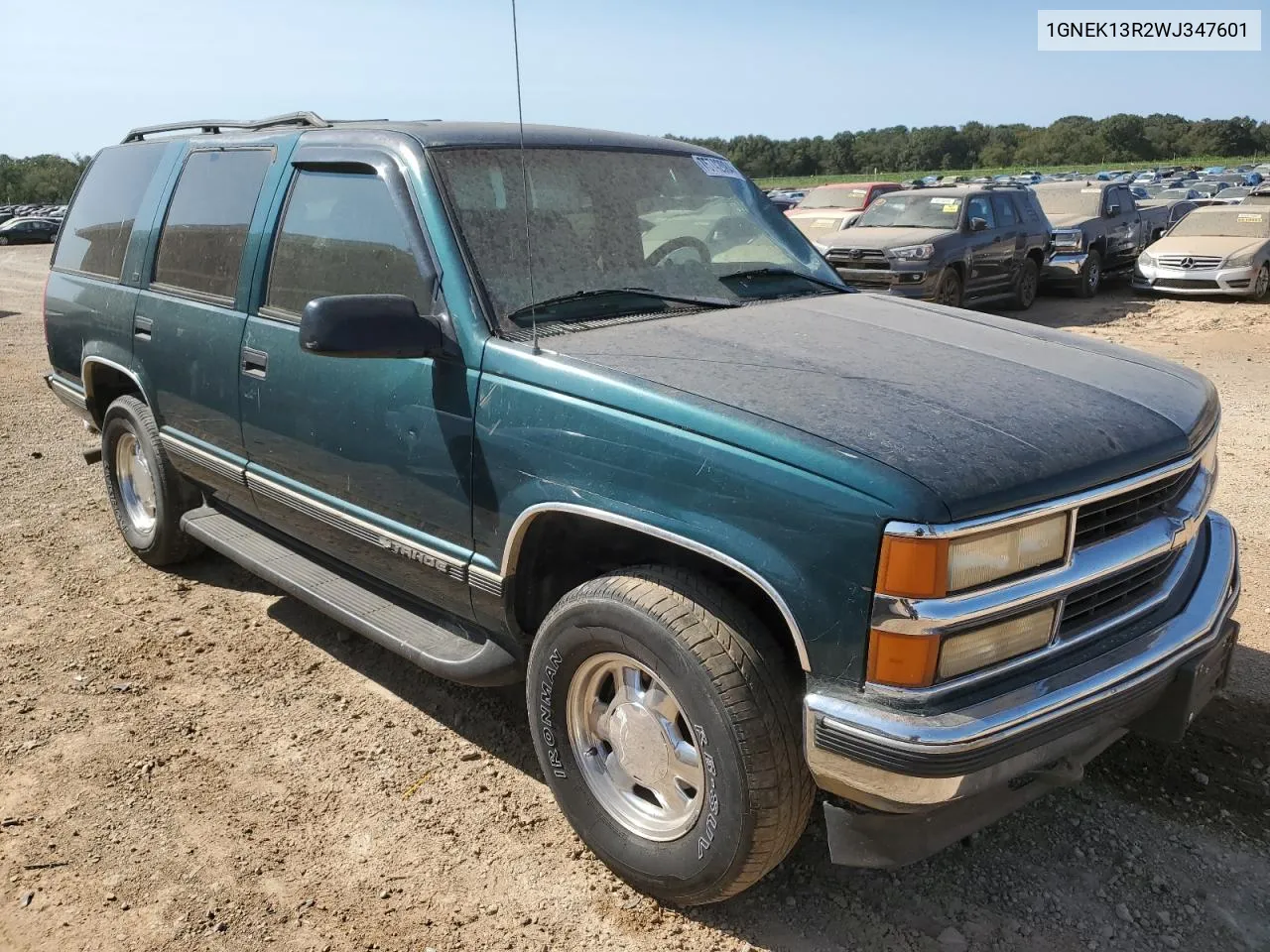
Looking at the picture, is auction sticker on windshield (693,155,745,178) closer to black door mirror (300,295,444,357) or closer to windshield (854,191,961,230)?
black door mirror (300,295,444,357)

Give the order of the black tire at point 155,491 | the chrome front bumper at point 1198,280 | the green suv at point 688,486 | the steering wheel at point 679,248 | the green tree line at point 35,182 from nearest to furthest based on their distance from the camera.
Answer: the green suv at point 688,486, the steering wheel at point 679,248, the black tire at point 155,491, the chrome front bumper at point 1198,280, the green tree line at point 35,182

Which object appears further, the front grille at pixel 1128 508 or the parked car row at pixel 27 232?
the parked car row at pixel 27 232

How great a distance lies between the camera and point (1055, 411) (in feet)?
8.13

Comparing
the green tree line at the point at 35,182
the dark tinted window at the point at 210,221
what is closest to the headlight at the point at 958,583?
the dark tinted window at the point at 210,221

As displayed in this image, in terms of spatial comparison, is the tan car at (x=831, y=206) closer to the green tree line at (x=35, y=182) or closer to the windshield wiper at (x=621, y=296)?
the windshield wiper at (x=621, y=296)

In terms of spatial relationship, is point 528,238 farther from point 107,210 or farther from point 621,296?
point 107,210

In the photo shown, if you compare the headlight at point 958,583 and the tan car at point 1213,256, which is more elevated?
the headlight at point 958,583

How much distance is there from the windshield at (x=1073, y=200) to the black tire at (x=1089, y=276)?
928 mm

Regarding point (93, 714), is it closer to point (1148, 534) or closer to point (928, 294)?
point (1148, 534)

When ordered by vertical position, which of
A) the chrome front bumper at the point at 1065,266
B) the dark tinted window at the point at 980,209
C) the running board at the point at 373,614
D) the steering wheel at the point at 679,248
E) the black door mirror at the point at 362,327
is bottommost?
the chrome front bumper at the point at 1065,266

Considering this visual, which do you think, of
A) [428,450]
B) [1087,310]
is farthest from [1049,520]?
[1087,310]

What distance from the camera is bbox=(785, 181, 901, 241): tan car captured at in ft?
52.9

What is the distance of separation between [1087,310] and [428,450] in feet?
46.0

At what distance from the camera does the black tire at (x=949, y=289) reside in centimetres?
1257
